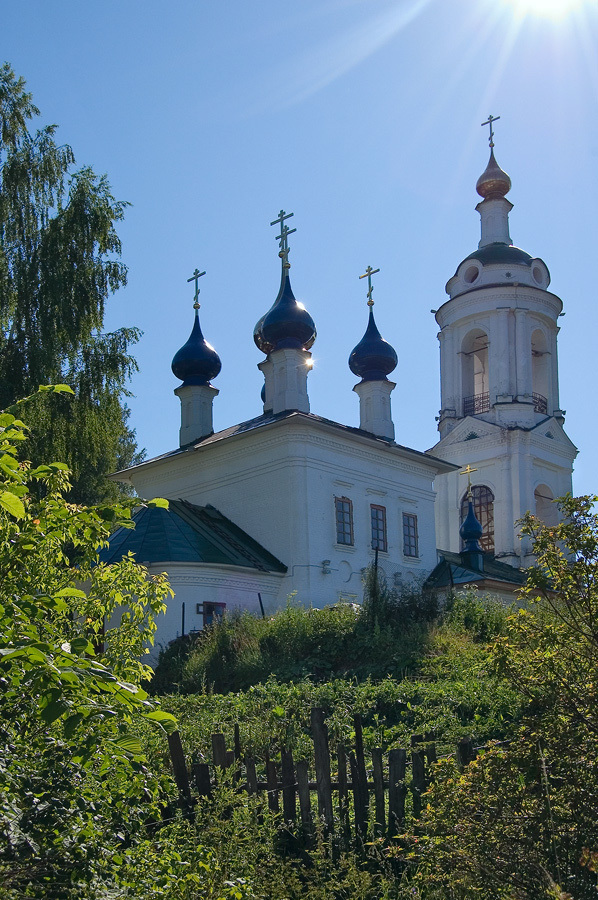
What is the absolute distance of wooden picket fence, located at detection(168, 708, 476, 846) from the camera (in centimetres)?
683

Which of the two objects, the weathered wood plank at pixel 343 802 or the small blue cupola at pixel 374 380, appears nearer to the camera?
the weathered wood plank at pixel 343 802

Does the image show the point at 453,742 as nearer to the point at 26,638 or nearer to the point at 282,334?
the point at 26,638

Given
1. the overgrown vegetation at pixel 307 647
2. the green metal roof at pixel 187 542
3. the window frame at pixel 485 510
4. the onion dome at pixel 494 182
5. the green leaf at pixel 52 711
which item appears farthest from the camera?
the onion dome at pixel 494 182

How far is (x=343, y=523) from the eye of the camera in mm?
21703

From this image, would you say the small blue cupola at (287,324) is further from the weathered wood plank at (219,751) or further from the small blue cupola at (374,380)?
the weathered wood plank at (219,751)

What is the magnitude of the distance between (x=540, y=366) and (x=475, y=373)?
2.08 m

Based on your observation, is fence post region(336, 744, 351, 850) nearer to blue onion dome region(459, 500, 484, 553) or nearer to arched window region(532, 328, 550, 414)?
blue onion dome region(459, 500, 484, 553)

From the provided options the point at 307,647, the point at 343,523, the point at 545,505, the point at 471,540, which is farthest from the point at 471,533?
the point at 307,647

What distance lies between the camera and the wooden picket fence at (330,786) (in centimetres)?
683

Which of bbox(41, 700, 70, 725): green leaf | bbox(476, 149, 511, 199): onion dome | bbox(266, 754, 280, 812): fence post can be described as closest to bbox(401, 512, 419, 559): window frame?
bbox(476, 149, 511, 199): onion dome

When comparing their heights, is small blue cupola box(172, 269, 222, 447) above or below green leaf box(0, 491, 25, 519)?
above

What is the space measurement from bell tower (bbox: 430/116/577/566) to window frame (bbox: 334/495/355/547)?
861 cm

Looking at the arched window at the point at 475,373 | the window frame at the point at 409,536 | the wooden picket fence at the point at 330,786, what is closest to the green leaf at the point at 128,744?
the wooden picket fence at the point at 330,786

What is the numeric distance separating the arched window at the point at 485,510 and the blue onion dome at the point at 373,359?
255 inches
